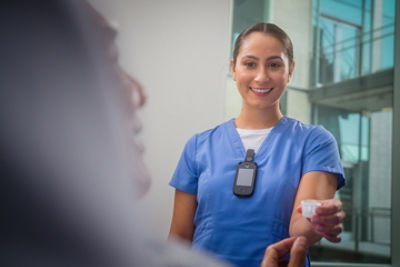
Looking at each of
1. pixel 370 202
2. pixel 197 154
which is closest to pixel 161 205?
pixel 197 154

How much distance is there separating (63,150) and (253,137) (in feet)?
2.79

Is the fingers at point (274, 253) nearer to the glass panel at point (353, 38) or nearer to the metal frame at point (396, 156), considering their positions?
the glass panel at point (353, 38)

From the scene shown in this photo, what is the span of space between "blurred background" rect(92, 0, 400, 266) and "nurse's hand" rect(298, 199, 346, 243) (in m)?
0.56

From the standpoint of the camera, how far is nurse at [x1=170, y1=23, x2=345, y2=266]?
2.77ft

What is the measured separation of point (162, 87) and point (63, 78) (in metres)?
1.15

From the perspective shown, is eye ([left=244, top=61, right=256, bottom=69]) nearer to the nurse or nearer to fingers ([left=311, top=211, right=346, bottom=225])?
the nurse

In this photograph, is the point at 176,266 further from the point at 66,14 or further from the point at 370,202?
the point at 370,202

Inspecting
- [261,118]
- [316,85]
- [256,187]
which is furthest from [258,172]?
[316,85]

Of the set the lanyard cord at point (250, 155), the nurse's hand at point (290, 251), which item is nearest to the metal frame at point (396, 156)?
the lanyard cord at point (250, 155)

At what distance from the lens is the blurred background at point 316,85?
127cm

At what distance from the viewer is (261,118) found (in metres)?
0.99

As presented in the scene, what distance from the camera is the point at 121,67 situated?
0.52 feet

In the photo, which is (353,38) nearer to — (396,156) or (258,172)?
(396,156)

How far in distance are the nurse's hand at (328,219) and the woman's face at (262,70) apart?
0.33 metres
